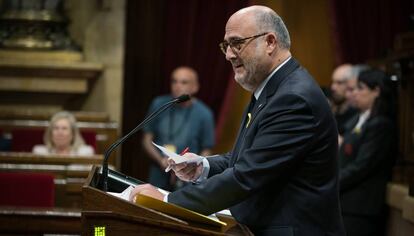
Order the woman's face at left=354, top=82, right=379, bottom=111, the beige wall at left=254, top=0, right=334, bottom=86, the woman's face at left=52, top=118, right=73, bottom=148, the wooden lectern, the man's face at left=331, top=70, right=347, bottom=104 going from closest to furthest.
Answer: the wooden lectern → the woman's face at left=354, top=82, right=379, bottom=111 → the man's face at left=331, top=70, right=347, bottom=104 → the woman's face at left=52, top=118, right=73, bottom=148 → the beige wall at left=254, top=0, right=334, bottom=86

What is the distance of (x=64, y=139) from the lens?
280 inches

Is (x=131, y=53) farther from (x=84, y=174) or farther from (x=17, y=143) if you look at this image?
(x=84, y=174)

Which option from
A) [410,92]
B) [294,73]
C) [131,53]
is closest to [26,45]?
[131,53]

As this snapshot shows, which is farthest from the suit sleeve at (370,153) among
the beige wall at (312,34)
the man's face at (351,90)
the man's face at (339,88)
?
the beige wall at (312,34)

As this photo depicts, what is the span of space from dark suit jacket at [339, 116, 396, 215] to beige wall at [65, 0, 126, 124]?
389 centimetres

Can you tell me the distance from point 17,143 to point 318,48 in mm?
3315

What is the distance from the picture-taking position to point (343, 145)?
588cm

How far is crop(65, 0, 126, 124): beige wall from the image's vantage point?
29.7 feet

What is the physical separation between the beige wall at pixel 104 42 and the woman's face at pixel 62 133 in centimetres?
189

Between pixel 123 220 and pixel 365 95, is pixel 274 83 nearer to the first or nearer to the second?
pixel 123 220

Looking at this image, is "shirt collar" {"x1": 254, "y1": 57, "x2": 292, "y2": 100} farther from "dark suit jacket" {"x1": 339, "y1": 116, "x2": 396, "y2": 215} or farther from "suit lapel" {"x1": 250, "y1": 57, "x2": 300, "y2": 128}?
"dark suit jacket" {"x1": 339, "y1": 116, "x2": 396, "y2": 215}

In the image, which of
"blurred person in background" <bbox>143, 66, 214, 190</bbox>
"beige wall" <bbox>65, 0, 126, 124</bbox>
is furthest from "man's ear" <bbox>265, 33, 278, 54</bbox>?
"beige wall" <bbox>65, 0, 126, 124</bbox>

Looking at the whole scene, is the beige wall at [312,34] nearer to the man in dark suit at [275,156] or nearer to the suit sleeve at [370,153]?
the suit sleeve at [370,153]

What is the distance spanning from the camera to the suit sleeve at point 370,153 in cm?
552
